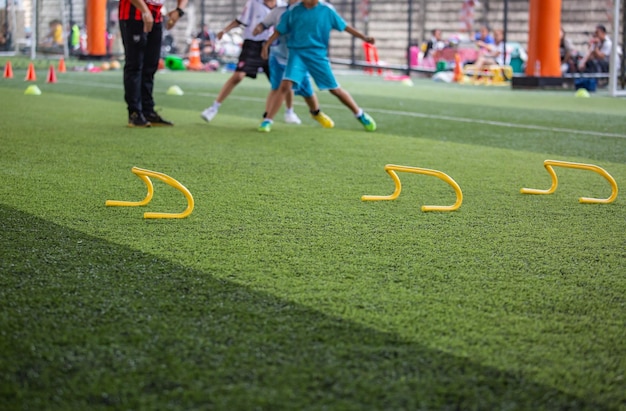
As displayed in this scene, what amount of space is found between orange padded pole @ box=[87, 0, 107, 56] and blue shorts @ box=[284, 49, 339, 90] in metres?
20.5

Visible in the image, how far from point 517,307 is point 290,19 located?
22.2 ft

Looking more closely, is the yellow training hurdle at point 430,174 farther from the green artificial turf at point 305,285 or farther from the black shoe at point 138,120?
the black shoe at point 138,120

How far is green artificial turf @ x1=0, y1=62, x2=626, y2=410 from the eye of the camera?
2.39 m

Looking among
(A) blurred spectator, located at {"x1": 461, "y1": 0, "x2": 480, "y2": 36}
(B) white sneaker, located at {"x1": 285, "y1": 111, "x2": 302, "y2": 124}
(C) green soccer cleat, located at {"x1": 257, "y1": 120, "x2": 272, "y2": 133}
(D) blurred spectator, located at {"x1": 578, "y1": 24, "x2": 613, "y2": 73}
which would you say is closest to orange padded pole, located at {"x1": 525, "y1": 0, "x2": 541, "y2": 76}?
(D) blurred spectator, located at {"x1": 578, "y1": 24, "x2": 613, "y2": 73}

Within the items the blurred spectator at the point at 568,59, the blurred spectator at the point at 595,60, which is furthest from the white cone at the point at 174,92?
the blurred spectator at the point at 568,59

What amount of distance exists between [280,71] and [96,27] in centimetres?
1992

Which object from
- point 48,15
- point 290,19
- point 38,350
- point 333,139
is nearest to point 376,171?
point 333,139

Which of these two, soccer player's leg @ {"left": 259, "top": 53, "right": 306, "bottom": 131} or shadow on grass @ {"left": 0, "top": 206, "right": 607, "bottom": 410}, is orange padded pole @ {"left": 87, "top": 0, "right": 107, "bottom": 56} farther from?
shadow on grass @ {"left": 0, "top": 206, "right": 607, "bottom": 410}

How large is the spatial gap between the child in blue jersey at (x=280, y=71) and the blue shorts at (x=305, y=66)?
0.21 metres

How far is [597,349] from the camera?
2.71 meters

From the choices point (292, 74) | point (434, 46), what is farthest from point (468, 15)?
point (292, 74)

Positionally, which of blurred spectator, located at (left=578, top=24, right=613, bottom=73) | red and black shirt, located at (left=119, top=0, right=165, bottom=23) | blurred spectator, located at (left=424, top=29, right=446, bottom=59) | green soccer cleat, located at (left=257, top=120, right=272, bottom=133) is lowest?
green soccer cleat, located at (left=257, top=120, right=272, bottom=133)

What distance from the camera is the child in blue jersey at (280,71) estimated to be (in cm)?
986

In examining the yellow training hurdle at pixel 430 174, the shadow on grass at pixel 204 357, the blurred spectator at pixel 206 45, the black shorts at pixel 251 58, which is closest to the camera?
the shadow on grass at pixel 204 357
